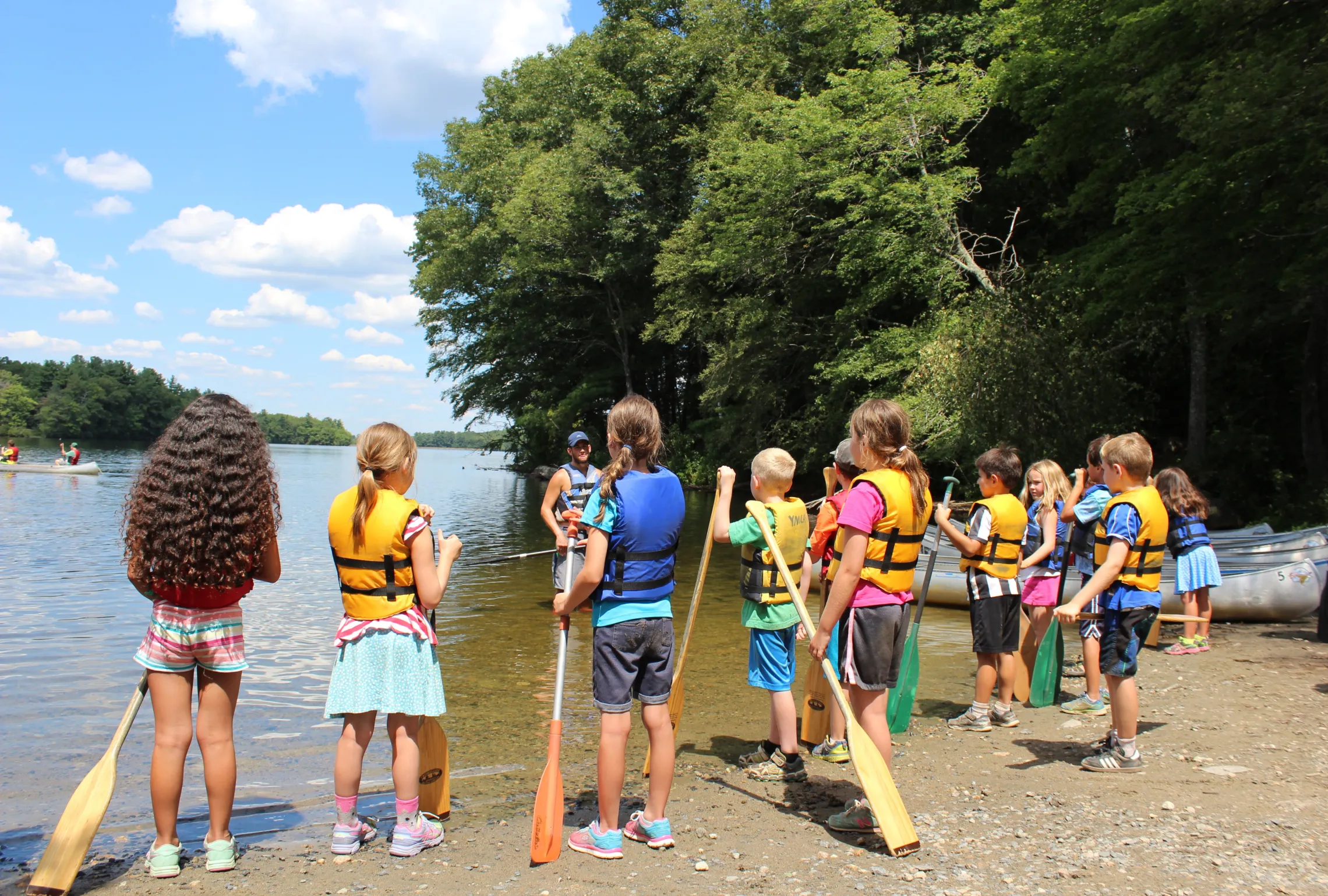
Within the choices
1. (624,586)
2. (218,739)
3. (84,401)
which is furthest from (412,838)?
(84,401)

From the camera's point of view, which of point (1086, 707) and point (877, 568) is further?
point (1086, 707)

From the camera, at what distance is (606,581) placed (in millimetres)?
4160

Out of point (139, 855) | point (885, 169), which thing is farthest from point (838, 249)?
point (139, 855)

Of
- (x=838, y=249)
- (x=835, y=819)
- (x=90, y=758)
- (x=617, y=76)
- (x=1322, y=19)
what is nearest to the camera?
(x=835, y=819)

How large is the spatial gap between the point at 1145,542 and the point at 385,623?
4.25 meters

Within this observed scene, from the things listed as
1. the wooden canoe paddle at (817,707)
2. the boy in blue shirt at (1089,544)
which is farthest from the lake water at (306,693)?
the boy in blue shirt at (1089,544)

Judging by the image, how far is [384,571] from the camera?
4.11 metres

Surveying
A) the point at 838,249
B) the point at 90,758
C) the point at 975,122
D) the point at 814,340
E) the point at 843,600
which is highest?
the point at 975,122

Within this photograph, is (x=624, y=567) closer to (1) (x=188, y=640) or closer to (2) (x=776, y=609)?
(2) (x=776, y=609)

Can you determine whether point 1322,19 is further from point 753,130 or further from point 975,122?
point 753,130

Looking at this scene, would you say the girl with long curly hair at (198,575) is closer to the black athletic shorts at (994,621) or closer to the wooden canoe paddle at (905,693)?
the wooden canoe paddle at (905,693)

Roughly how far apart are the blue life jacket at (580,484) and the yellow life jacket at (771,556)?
409 centimetres

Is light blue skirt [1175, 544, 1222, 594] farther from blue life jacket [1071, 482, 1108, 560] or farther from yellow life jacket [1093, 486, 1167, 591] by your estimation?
yellow life jacket [1093, 486, 1167, 591]

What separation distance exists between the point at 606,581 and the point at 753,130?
28.7 meters
